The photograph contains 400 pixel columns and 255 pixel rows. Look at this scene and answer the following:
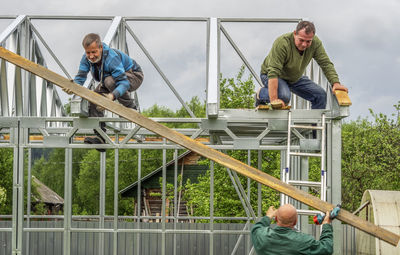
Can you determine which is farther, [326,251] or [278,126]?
[278,126]

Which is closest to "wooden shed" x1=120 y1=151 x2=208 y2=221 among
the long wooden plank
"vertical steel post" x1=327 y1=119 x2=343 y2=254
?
"vertical steel post" x1=327 y1=119 x2=343 y2=254

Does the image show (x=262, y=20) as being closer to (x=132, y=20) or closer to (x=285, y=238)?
(x=132, y=20)

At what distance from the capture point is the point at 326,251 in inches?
235

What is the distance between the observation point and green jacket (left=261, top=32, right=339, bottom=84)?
859 cm

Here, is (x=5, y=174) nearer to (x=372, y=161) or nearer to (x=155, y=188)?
(x=155, y=188)

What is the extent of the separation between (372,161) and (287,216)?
19.9 m

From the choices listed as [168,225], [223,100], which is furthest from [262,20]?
[223,100]

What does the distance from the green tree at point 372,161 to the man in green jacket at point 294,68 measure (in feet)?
47.6

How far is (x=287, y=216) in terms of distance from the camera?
5883mm

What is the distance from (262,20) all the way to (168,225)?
30.2ft

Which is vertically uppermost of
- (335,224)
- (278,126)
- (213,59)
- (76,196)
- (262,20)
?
(262,20)

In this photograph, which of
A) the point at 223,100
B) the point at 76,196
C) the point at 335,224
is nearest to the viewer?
the point at 335,224

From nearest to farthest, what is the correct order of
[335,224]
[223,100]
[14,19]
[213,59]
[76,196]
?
[335,224] < [213,59] < [14,19] < [223,100] < [76,196]

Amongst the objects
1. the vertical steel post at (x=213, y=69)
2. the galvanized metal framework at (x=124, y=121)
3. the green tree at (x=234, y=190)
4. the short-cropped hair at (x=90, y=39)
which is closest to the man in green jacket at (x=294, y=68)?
the galvanized metal framework at (x=124, y=121)
